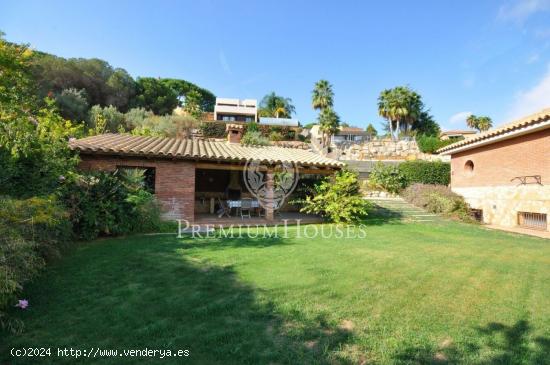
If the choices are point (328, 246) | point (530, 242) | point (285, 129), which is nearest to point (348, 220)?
point (328, 246)

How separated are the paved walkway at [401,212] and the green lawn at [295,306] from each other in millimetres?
6487

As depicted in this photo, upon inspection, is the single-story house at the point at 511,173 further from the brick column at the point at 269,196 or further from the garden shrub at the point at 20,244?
the garden shrub at the point at 20,244

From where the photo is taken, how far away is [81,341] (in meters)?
2.96

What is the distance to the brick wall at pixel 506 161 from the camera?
35.7 ft

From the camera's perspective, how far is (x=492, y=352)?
285cm

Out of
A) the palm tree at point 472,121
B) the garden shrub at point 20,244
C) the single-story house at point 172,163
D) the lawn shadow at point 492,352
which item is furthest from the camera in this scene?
the palm tree at point 472,121

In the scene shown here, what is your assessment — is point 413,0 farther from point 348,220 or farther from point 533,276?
point 533,276

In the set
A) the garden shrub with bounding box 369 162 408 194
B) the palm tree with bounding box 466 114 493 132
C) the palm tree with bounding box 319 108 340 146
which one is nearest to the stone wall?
the garden shrub with bounding box 369 162 408 194

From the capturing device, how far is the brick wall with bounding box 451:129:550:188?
35.7 ft

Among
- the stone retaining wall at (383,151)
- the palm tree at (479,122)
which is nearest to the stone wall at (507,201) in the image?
the stone retaining wall at (383,151)

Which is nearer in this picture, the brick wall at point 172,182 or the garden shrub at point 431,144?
the brick wall at point 172,182

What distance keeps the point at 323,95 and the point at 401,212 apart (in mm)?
38167

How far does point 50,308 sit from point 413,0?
1597 cm

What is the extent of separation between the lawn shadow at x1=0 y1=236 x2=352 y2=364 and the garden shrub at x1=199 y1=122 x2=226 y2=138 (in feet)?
102
